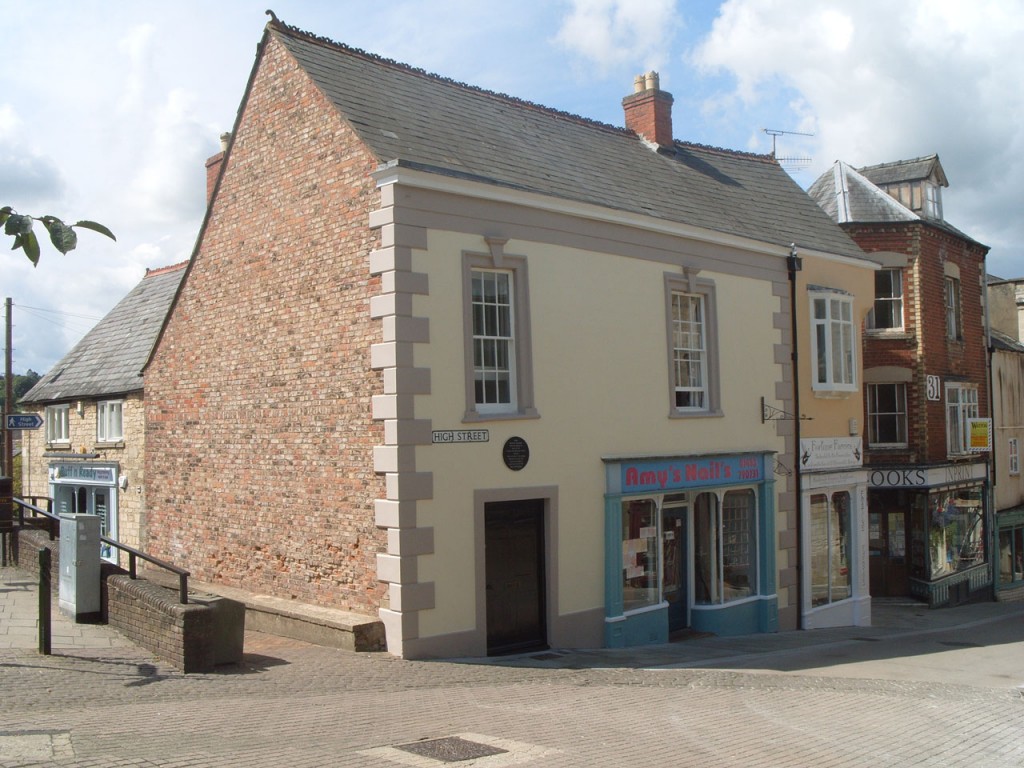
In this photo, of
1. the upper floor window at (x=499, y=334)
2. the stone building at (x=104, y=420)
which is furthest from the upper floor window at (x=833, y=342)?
the stone building at (x=104, y=420)

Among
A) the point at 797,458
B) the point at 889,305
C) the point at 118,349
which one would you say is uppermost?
the point at 889,305

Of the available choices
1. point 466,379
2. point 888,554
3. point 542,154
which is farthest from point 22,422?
point 888,554

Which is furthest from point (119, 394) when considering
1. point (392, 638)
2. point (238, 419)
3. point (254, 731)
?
point (254, 731)

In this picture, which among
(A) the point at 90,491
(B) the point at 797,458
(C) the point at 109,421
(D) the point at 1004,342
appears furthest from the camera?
(D) the point at 1004,342

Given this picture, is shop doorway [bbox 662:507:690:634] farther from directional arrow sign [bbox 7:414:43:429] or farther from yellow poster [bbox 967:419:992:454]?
yellow poster [bbox 967:419:992:454]

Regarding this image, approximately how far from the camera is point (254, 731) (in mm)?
8312

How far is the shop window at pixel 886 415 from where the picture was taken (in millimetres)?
26375

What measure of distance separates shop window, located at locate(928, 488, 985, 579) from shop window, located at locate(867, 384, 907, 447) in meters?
1.85

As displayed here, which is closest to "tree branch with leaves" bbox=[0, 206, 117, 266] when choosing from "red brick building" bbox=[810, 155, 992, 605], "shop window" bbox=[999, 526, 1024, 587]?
"red brick building" bbox=[810, 155, 992, 605]

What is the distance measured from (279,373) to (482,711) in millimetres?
6698

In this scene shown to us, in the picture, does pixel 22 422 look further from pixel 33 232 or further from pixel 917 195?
pixel 917 195

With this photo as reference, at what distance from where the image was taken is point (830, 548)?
2008 cm

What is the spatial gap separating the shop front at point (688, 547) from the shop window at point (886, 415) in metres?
9.52

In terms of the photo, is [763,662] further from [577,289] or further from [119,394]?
[119,394]
